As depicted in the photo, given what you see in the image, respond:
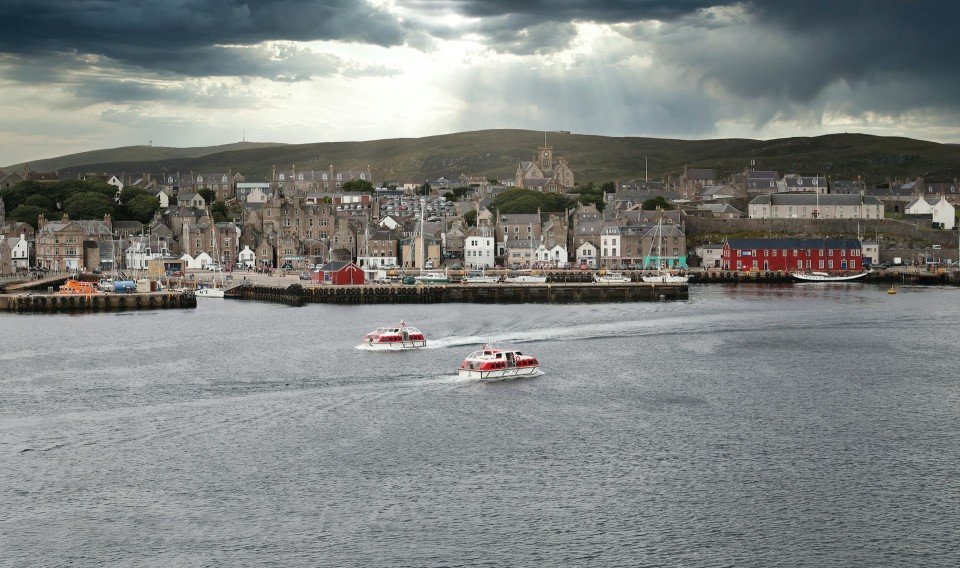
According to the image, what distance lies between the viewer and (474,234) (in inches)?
5098

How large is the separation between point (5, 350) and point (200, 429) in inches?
1042

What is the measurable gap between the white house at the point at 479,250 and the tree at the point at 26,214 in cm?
5817

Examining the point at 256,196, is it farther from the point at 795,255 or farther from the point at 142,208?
the point at 795,255

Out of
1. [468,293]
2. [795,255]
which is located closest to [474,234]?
[468,293]

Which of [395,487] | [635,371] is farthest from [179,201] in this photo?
[395,487]

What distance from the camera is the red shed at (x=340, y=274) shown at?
100 metres

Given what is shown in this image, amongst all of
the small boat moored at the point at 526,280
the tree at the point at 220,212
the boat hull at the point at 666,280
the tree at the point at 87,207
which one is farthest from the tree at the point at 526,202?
the tree at the point at 87,207

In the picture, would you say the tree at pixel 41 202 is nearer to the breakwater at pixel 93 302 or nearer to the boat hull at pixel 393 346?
the breakwater at pixel 93 302

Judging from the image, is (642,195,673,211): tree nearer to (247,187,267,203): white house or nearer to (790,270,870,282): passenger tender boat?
(790,270,870,282): passenger tender boat

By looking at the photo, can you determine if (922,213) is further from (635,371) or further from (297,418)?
(297,418)

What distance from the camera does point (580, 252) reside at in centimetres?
12862

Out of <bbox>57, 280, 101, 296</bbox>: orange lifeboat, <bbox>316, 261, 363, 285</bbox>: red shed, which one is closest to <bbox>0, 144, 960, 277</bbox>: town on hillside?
<bbox>316, 261, 363, 285</bbox>: red shed

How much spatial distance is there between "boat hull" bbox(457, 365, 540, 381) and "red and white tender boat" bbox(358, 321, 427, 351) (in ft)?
Answer: 28.3

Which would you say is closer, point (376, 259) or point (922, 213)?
point (376, 259)
